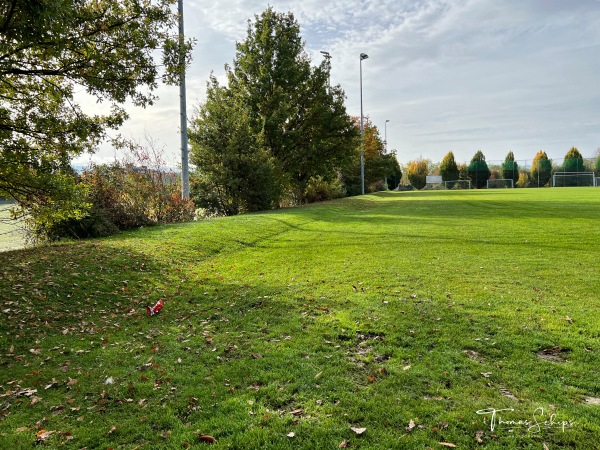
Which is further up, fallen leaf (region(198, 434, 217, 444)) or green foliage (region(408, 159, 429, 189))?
green foliage (region(408, 159, 429, 189))

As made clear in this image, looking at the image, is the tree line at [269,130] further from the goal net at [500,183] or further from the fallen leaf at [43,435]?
the goal net at [500,183]

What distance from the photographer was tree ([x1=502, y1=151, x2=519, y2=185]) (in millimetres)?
61719

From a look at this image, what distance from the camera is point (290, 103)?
28.7 metres

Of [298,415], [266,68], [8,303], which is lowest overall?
[298,415]

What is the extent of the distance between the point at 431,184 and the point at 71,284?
66915 millimetres

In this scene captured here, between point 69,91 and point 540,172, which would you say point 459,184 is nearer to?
point 540,172

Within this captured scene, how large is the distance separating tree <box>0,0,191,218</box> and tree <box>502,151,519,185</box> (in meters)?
65.7

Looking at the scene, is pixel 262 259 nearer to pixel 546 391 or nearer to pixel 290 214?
pixel 546 391

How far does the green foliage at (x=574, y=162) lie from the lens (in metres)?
58.2

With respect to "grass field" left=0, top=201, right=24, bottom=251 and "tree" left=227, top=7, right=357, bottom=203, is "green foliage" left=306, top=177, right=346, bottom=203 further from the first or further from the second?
"grass field" left=0, top=201, right=24, bottom=251

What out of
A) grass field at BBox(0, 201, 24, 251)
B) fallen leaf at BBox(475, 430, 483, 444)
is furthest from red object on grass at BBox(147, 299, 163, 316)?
grass field at BBox(0, 201, 24, 251)

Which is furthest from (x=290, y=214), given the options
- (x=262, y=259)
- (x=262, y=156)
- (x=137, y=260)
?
(x=137, y=260)

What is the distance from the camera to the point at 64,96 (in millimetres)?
7773

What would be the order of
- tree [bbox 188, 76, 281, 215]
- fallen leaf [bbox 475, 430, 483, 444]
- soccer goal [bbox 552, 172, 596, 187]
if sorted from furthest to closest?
soccer goal [bbox 552, 172, 596, 187] < tree [bbox 188, 76, 281, 215] < fallen leaf [bbox 475, 430, 483, 444]
